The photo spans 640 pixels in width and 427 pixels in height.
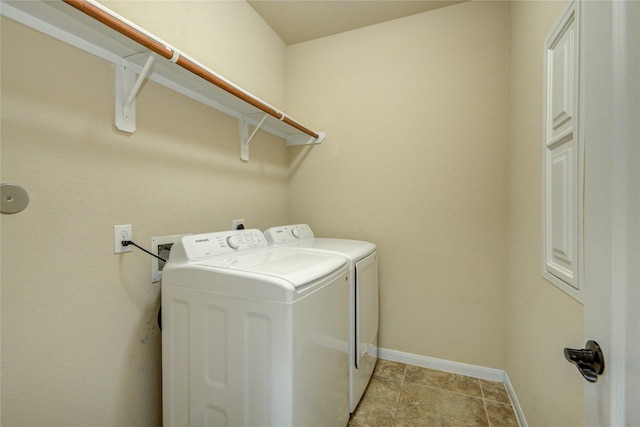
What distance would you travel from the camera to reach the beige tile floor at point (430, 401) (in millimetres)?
1480

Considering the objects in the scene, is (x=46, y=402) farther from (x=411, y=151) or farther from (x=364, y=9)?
(x=364, y=9)

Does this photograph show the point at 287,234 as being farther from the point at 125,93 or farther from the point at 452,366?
the point at 452,366

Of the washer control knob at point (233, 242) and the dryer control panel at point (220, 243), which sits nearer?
the dryer control panel at point (220, 243)

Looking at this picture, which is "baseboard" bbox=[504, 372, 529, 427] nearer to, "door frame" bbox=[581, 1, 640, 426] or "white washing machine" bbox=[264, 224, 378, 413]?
"white washing machine" bbox=[264, 224, 378, 413]

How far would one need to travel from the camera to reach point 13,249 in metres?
0.82

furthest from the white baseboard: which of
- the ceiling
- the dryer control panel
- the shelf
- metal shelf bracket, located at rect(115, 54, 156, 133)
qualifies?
the ceiling

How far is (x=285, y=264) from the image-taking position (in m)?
1.12

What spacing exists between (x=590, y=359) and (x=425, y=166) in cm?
160

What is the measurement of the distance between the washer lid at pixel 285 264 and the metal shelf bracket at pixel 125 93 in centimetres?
66

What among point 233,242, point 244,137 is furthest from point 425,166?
point 233,242

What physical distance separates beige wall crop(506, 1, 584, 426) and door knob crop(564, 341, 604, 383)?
43 centimetres

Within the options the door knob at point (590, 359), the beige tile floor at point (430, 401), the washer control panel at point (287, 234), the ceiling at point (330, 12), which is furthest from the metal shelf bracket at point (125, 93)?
the beige tile floor at point (430, 401)

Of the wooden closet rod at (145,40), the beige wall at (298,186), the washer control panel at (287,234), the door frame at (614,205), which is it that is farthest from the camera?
the washer control panel at (287,234)

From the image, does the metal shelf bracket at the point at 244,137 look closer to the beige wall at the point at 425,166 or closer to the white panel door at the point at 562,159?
the beige wall at the point at 425,166
